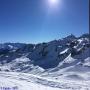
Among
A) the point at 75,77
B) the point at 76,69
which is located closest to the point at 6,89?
the point at 75,77

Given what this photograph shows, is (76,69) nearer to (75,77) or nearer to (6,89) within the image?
(75,77)

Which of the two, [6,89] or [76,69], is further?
[76,69]

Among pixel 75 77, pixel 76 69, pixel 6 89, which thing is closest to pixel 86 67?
pixel 76 69

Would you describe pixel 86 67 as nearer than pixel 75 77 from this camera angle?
No

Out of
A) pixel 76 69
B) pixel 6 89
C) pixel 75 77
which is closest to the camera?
pixel 6 89

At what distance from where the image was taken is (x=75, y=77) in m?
142

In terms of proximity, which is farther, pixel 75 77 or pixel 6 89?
pixel 75 77

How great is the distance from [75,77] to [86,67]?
4314cm

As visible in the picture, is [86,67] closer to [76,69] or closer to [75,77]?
[76,69]

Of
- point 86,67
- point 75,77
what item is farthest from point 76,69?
point 75,77

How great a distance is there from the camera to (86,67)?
181 m

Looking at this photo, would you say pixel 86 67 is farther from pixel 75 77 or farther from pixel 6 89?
pixel 6 89

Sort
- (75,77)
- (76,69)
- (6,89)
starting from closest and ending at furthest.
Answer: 1. (6,89)
2. (75,77)
3. (76,69)

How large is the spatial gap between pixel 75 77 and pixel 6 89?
106 metres
